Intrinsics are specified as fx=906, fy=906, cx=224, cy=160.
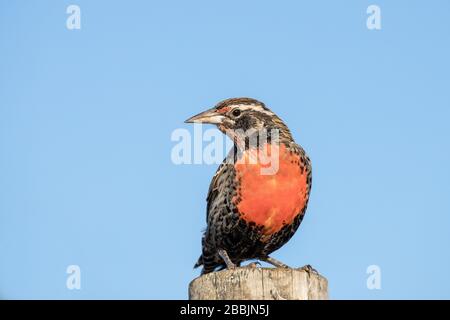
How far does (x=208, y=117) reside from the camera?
12195mm

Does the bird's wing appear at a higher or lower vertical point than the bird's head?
lower

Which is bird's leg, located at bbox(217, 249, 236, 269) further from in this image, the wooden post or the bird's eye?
the wooden post

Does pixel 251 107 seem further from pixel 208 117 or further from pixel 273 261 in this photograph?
pixel 273 261

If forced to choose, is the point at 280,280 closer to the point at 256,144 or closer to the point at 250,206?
the point at 250,206

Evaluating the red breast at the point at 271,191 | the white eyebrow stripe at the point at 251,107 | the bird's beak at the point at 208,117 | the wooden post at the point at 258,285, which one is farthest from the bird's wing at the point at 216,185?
the wooden post at the point at 258,285

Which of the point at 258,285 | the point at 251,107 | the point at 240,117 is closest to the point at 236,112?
the point at 240,117

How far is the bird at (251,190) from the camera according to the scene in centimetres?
1104

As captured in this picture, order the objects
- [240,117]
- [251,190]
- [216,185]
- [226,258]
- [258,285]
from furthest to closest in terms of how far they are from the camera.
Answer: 1. [240,117]
2. [216,185]
3. [226,258]
4. [251,190]
5. [258,285]

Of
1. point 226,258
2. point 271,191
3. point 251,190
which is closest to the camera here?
point 271,191

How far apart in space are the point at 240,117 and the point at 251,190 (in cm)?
142

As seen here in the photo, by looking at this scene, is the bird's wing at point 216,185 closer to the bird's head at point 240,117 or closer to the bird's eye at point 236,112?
the bird's head at point 240,117

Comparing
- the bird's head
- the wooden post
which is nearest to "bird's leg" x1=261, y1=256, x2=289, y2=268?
the bird's head

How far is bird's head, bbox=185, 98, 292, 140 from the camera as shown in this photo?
476 inches
